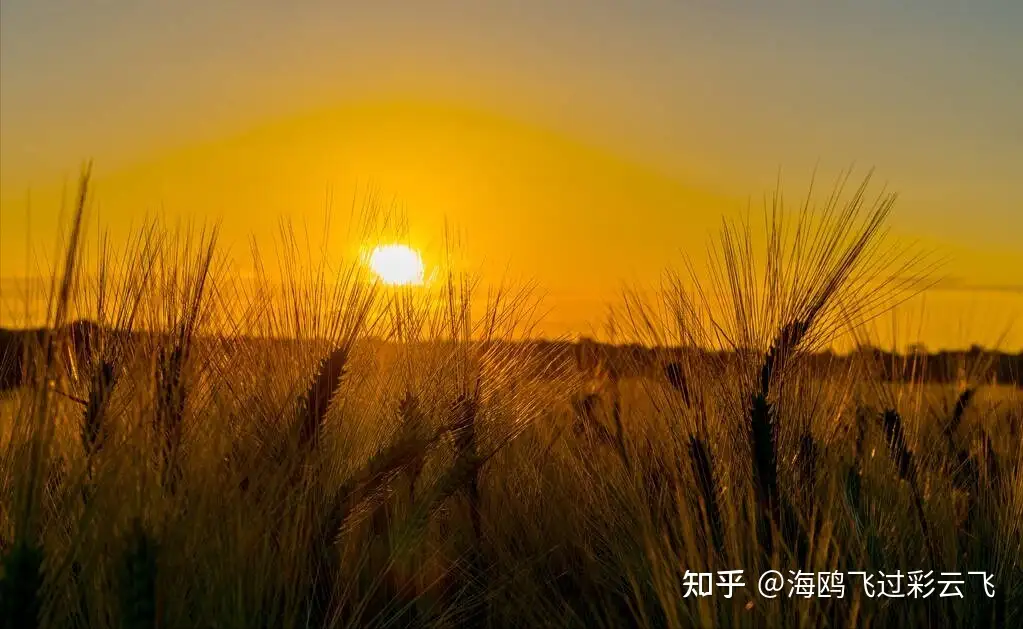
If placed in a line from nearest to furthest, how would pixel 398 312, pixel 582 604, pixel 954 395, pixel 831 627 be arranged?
pixel 831 627, pixel 582 604, pixel 398 312, pixel 954 395

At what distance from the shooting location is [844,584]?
2475mm

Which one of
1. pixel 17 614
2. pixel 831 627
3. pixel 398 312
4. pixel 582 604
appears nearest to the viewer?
pixel 17 614

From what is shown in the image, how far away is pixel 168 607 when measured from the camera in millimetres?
1910

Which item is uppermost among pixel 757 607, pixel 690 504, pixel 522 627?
pixel 690 504

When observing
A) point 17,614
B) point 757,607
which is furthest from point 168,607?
point 757,607

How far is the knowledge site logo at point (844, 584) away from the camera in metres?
2.19

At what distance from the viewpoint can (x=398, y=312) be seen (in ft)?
11.7

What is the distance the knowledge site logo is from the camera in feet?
7.18

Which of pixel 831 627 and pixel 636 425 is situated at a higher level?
pixel 636 425

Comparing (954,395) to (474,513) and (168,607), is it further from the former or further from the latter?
(168,607)

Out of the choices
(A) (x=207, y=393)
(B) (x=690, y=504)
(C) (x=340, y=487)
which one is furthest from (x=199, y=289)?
(B) (x=690, y=504)

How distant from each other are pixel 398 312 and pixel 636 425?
1.00 m

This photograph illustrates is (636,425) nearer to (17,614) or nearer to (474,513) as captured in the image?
(474,513)

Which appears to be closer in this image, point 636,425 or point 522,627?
point 522,627
